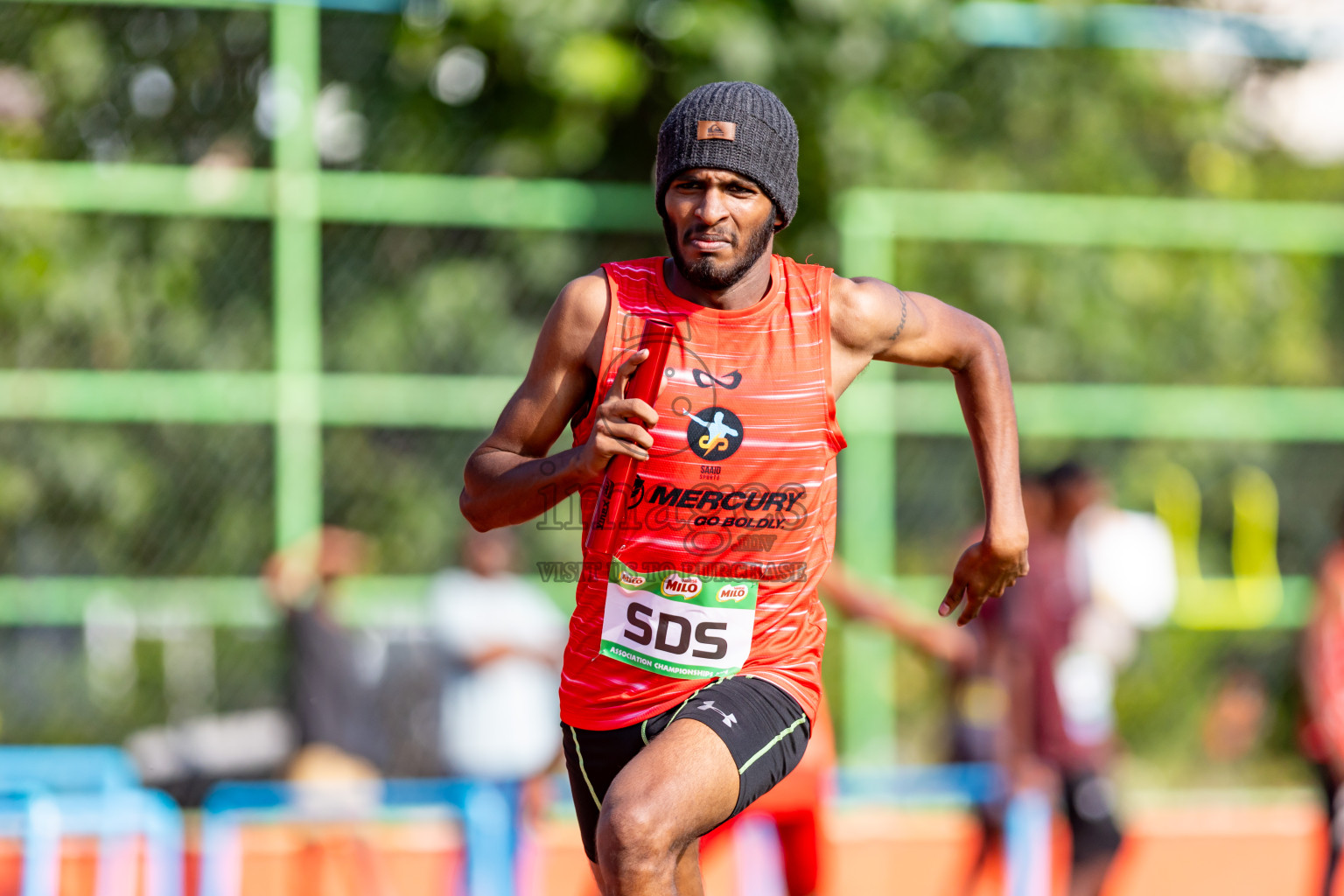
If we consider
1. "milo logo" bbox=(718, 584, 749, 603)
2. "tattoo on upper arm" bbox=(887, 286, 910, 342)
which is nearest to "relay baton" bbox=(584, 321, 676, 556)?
"milo logo" bbox=(718, 584, 749, 603)

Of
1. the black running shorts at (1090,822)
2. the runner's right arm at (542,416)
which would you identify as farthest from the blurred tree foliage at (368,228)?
the runner's right arm at (542,416)

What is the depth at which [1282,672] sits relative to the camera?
8.80 m

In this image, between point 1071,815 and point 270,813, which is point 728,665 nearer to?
point 1071,815

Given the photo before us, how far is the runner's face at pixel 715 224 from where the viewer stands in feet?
11.0

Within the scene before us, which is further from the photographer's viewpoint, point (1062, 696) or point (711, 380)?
point (1062, 696)

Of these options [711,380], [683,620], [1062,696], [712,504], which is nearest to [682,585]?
[683,620]

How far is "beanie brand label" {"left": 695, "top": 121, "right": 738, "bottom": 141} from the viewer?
3338 mm

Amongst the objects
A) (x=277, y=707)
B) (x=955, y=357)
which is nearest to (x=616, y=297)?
(x=955, y=357)

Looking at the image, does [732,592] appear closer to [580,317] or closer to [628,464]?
[628,464]

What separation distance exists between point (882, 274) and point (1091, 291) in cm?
169

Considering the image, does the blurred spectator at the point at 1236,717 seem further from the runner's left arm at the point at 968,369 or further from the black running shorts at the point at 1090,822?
the runner's left arm at the point at 968,369

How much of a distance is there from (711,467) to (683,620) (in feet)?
1.22

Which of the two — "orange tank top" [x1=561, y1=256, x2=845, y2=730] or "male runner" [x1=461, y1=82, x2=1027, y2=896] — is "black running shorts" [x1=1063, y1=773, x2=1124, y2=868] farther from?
"orange tank top" [x1=561, y1=256, x2=845, y2=730]

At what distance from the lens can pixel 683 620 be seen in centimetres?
339
